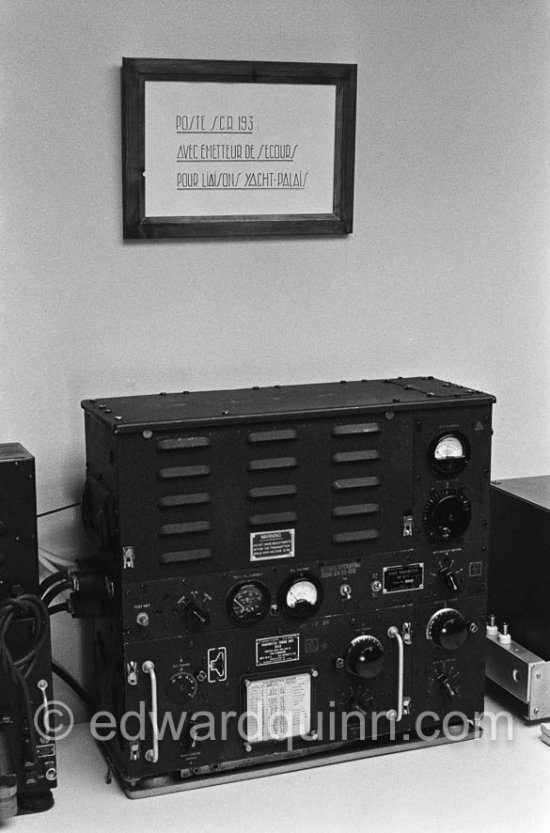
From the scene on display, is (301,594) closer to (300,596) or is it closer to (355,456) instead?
(300,596)

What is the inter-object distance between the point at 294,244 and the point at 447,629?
30.8 inches

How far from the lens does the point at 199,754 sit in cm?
188

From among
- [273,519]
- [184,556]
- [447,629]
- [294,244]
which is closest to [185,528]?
[184,556]

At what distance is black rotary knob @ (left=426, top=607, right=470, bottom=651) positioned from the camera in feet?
6.51

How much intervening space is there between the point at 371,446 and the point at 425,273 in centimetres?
53

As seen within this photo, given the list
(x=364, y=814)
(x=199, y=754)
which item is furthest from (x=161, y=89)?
(x=364, y=814)

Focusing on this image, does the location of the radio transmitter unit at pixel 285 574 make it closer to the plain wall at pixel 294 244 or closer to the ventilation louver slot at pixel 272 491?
the ventilation louver slot at pixel 272 491

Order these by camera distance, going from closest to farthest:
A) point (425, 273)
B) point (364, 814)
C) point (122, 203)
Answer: point (364, 814) → point (122, 203) → point (425, 273)

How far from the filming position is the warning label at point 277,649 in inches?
74.6

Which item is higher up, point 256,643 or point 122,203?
point 122,203

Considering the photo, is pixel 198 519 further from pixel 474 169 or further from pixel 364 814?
pixel 474 169

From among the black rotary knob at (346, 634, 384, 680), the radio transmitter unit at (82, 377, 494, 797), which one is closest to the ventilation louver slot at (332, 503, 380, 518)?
the radio transmitter unit at (82, 377, 494, 797)

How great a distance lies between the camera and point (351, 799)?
6.07 ft

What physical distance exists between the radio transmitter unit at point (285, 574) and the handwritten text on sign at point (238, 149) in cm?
37
